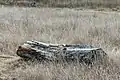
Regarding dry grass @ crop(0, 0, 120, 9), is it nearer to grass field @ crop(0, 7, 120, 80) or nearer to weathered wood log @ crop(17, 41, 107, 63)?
grass field @ crop(0, 7, 120, 80)

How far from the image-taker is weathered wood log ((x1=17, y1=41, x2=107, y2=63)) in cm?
495

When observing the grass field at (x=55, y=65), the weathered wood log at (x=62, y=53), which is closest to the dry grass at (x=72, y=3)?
the grass field at (x=55, y=65)

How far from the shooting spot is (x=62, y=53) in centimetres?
500

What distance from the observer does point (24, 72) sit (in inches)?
177

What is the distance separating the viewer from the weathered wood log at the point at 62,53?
195 inches

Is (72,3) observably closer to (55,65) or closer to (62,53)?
(62,53)

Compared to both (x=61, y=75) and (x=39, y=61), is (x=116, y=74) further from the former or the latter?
(x=39, y=61)

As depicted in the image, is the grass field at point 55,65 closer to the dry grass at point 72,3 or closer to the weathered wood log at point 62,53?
the weathered wood log at point 62,53

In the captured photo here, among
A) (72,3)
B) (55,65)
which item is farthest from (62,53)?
(72,3)

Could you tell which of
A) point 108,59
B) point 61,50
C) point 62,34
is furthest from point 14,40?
point 108,59

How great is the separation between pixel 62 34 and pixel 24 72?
3156mm

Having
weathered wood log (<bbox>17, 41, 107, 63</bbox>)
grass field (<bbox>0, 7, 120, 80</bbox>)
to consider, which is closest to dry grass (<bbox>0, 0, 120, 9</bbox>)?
grass field (<bbox>0, 7, 120, 80</bbox>)

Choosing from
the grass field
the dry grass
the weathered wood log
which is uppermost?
the weathered wood log

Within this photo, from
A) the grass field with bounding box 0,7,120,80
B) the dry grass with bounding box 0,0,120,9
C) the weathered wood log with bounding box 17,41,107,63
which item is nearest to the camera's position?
the grass field with bounding box 0,7,120,80
